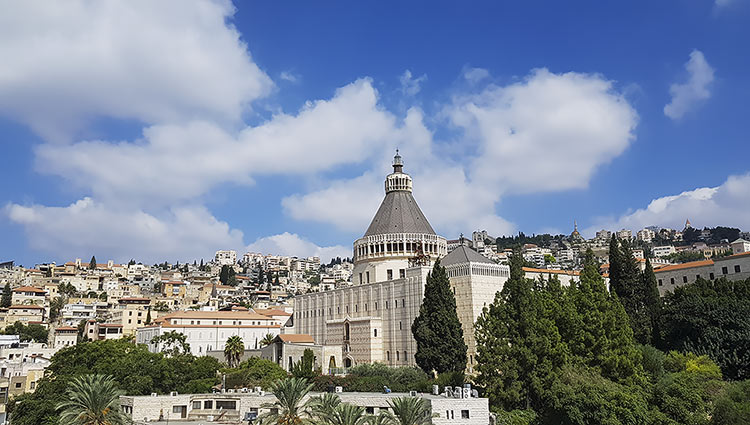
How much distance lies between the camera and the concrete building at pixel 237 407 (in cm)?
3070

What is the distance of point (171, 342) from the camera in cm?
7344

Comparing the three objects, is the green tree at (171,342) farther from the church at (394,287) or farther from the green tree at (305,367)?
the green tree at (305,367)

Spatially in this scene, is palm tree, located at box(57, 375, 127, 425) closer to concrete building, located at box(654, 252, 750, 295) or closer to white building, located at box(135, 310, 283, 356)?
white building, located at box(135, 310, 283, 356)

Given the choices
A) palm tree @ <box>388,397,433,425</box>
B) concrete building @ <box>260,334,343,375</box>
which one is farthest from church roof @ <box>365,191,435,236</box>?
palm tree @ <box>388,397,433,425</box>

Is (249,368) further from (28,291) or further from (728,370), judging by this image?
(28,291)

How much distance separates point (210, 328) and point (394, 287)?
105 ft

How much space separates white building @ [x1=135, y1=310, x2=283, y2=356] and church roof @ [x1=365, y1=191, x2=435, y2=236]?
25.8 m

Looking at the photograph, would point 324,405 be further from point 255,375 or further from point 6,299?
point 6,299

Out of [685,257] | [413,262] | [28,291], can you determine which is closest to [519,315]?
[413,262]

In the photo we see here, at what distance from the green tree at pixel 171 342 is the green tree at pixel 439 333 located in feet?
119

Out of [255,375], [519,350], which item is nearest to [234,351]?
[255,375]

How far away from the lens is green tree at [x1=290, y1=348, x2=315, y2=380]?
49.5 metres

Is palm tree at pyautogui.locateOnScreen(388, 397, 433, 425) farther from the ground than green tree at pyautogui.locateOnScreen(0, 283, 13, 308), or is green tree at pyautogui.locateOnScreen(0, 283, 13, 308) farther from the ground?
green tree at pyautogui.locateOnScreen(0, 283, 13, 308)

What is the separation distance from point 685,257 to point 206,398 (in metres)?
156
